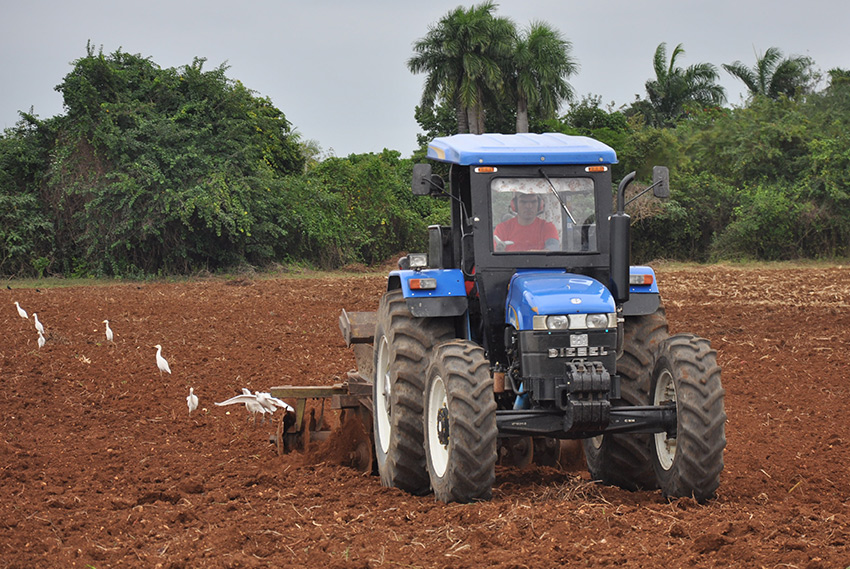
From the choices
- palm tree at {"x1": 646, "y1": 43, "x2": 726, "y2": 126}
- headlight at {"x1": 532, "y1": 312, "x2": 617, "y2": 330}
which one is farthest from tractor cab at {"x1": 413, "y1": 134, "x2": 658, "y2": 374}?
palm tree at {"x1": 646, "y1": 43, "x2": 726, "y2": 126}

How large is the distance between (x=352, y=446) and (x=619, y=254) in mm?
3251

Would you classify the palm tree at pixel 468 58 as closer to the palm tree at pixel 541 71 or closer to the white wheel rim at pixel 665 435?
the palm tree at pixel 541 71

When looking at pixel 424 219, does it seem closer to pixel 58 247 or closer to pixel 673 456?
pixel 58 247

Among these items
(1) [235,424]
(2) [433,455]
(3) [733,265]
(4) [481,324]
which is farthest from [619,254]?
(3) [733,265]

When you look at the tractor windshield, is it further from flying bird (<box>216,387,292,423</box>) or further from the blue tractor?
flying bird (<box>216,387,292,423</box>)

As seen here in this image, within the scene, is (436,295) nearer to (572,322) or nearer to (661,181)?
(572,322)

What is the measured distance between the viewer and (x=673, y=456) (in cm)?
660

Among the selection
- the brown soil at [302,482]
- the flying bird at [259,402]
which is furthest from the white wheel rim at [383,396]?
the flying bird at [259,402]

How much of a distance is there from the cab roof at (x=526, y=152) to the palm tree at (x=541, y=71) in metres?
32.3

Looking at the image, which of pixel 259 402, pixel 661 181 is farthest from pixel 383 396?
pixel 661 181

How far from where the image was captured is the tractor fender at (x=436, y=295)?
691 centimetres

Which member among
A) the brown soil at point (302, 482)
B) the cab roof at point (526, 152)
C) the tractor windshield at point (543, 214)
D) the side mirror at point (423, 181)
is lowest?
the brown soil at point (302, 482)

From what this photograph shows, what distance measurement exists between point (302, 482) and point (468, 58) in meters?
32.5

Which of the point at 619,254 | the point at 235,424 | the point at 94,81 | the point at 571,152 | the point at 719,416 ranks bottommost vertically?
the point at 235,424
